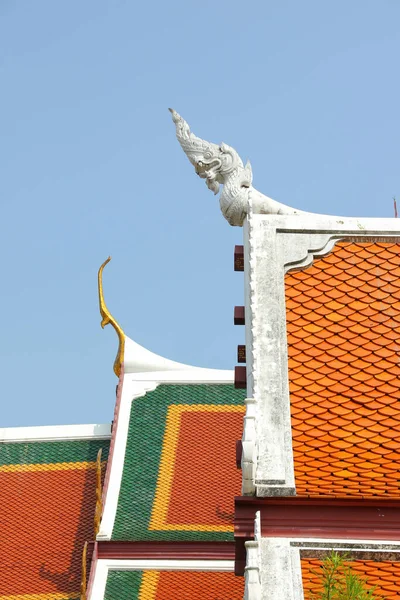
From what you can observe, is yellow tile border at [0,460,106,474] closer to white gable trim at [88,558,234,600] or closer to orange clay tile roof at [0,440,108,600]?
orange clay tile roof at [0,440,108,600]

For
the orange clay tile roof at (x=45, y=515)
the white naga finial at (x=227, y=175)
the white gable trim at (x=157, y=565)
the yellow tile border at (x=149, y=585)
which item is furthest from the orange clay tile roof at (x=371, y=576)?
the orange clay tile roof at (x=45, y=515)

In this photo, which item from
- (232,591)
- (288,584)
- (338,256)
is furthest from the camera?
(232,591)

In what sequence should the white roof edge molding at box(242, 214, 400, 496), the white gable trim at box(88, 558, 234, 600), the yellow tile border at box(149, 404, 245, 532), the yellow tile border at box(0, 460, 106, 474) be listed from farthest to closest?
the yellow tile border at box(0, 460, 106, 474), the yellow tile border at box(149, 404, 245, 532), the white gable trim at box(88, 558, 234, 600), the white roof edge molding at box(242, 214, 400, 496)

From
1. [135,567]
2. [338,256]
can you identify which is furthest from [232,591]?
[338,256]

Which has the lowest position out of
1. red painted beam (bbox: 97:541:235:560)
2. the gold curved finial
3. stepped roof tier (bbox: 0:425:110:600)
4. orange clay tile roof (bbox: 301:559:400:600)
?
orange clay tile roof (bbox: 301:559:400:600)

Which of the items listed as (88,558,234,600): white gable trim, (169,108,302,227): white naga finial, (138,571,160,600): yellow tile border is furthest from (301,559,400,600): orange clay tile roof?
(88,558,234,600): white gable trim

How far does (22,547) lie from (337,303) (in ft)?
28.5

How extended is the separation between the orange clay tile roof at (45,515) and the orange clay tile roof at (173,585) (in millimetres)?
559

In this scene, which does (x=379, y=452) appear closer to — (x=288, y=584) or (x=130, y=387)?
(x=288, y=584)

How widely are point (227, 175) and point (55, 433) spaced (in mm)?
9264

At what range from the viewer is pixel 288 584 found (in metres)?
7.34

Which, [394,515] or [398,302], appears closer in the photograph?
[394,515]

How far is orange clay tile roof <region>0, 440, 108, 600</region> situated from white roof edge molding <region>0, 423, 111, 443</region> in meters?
0.08

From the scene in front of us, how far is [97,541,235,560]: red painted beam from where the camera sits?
1561 centimetres
